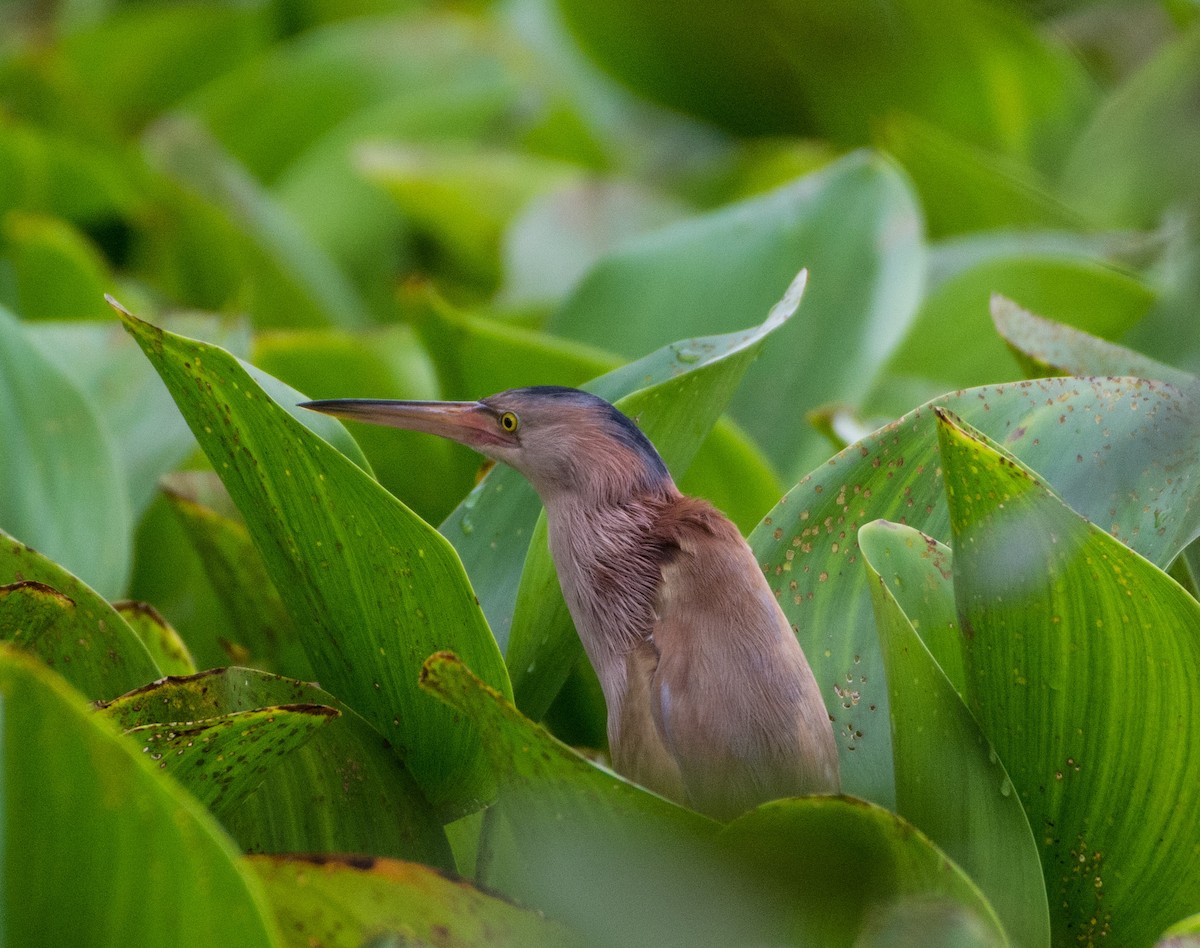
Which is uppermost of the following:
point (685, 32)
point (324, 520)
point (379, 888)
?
point (685, 32)

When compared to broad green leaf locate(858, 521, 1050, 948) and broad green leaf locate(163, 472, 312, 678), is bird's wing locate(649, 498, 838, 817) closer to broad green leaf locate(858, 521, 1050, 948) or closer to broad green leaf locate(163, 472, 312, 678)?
broad green leaf locate(858, 521, 1050, 948)

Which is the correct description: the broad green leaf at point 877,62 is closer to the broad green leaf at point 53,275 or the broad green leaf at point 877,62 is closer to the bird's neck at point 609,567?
the broad green leaf at point 53,275

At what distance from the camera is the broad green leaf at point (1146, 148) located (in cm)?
147

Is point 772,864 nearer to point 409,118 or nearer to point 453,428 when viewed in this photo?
point 453,428

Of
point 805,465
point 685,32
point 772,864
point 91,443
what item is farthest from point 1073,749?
point 685,32

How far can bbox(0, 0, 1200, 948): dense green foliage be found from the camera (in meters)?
0.77

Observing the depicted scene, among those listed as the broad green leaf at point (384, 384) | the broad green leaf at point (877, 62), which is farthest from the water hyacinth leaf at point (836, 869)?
the broad green leaf at point (877, 62)

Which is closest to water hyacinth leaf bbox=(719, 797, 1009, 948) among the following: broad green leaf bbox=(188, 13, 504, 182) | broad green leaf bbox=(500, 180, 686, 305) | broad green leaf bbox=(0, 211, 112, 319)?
broad green leaf bbox=(0, 211, 112, 319)

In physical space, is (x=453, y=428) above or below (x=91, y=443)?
above

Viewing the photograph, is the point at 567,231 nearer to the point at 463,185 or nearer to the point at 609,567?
the point at 463,185

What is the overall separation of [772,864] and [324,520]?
1.16 ft

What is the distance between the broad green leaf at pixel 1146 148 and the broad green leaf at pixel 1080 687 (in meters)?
0.73

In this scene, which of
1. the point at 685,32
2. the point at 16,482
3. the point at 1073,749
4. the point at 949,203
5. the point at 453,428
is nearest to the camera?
the point at 1073,749

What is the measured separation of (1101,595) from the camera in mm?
846
